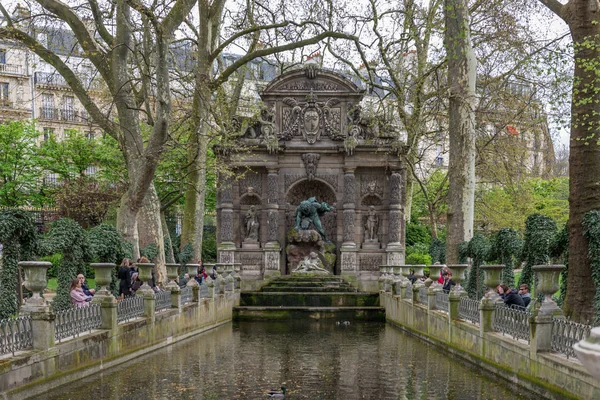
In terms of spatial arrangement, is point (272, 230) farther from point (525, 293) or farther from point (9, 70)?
point (9, 70)

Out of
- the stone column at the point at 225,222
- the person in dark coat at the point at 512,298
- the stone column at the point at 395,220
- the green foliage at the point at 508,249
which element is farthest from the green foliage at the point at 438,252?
the person in dark coat at the point at 512,298

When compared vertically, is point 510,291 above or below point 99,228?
below

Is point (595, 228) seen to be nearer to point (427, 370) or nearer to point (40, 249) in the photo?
point (427, 370)

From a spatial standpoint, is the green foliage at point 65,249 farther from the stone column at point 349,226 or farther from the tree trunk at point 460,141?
the stone column at point 349,226

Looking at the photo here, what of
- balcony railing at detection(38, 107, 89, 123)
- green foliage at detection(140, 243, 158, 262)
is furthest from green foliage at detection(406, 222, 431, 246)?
green foliage at detection(140, 243, 158, 262)

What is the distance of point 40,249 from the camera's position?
11.2 metres

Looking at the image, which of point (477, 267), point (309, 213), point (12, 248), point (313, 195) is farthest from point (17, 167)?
point (12, 248)

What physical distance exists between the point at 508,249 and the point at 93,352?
8.92 m

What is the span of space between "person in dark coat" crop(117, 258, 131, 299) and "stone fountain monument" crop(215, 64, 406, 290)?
11.2m

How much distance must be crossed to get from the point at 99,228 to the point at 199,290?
12.4ft

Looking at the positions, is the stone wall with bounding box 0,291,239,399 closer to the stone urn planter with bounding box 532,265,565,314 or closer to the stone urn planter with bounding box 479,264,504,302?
the stone urn planter with bounding box 479,264,504,302

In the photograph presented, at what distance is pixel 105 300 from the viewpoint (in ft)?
38.2

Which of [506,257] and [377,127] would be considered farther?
[377,127]

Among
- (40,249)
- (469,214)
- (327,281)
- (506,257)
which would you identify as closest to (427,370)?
(506,257)
